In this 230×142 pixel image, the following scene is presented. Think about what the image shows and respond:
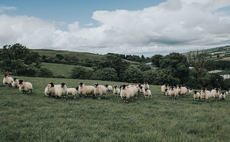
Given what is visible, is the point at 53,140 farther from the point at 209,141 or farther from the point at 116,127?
the point at 209,141

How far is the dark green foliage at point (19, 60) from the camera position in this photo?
41.0 metres

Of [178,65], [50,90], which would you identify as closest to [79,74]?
[178,65]

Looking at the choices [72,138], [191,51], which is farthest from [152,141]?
[191,51]

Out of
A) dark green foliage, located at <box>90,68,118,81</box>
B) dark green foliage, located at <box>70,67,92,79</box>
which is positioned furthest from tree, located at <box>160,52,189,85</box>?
dark green foliage, located at <box>70,67,92,79</box>

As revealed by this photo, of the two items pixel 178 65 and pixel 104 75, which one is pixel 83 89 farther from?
pixel 178 65

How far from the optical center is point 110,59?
59531 millimetres

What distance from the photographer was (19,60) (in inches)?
1711

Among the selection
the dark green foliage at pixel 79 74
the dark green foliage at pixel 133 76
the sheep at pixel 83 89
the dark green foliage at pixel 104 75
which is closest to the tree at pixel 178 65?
the dark green foliage at pixel 133 76

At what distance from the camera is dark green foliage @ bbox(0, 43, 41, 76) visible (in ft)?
135

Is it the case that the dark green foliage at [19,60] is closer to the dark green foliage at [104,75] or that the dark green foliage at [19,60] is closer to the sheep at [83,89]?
the dark green foliage at [104,75]

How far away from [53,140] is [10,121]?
10.6 feet

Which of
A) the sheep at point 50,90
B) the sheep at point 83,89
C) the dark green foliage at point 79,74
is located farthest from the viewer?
the dark green foliage at point 79,74

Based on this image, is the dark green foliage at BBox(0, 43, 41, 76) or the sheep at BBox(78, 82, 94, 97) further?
the dark green foliage at BBox(0, 43, 41, 76)

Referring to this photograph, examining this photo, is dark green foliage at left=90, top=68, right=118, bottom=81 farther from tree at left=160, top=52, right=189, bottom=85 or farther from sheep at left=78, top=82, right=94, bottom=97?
sheep at left=78, top=82, right=94, bottom=97
